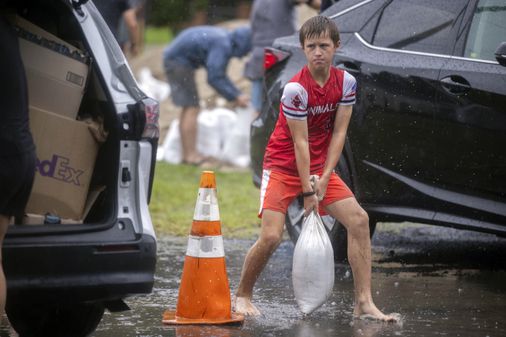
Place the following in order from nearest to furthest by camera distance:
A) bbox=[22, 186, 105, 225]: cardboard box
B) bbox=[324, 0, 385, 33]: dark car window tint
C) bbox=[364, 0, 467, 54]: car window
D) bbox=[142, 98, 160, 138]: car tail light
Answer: bbox=[22, 186, 105, 225]: cardboard box, bbox=[142, 98, 160, 138]: car tail light, bbox=[364, 0, 467, 54]: car window, bbox=[324, 0, 385, 33]: dark car window tint

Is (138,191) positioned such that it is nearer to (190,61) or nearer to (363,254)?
(363,254)

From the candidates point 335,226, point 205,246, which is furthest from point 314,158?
point 335,226

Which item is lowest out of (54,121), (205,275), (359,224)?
(205,275)

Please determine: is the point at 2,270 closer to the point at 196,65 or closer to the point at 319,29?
the point at 319,29

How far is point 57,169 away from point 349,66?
9.54 ft

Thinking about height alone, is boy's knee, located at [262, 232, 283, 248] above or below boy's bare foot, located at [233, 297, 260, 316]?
above

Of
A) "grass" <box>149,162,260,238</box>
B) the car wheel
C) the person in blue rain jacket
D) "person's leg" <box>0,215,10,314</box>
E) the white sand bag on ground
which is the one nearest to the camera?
"person's leg" <box>0,215,10,314</box>

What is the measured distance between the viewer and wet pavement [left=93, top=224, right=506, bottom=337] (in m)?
6.38

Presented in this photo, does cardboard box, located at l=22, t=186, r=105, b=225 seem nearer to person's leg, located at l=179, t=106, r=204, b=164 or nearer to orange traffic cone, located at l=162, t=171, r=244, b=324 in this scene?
orange traffic cone, located at l=162, t=171, r=244, b=324

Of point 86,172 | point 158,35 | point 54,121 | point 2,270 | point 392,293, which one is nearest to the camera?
point 2,270

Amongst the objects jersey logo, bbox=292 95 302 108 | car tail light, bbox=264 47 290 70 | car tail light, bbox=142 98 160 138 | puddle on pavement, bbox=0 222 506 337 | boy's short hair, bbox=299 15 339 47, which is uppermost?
boy's short hair, bbox=299 15 339 47

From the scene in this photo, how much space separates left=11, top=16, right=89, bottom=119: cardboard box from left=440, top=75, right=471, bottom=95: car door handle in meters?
2.70

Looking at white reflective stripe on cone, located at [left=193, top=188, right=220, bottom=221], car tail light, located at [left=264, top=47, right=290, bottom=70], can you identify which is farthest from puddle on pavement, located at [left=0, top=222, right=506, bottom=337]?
car tail light, located at [left=264, top=47, right=290, bottom=70]

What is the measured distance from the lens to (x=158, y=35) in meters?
35.8
